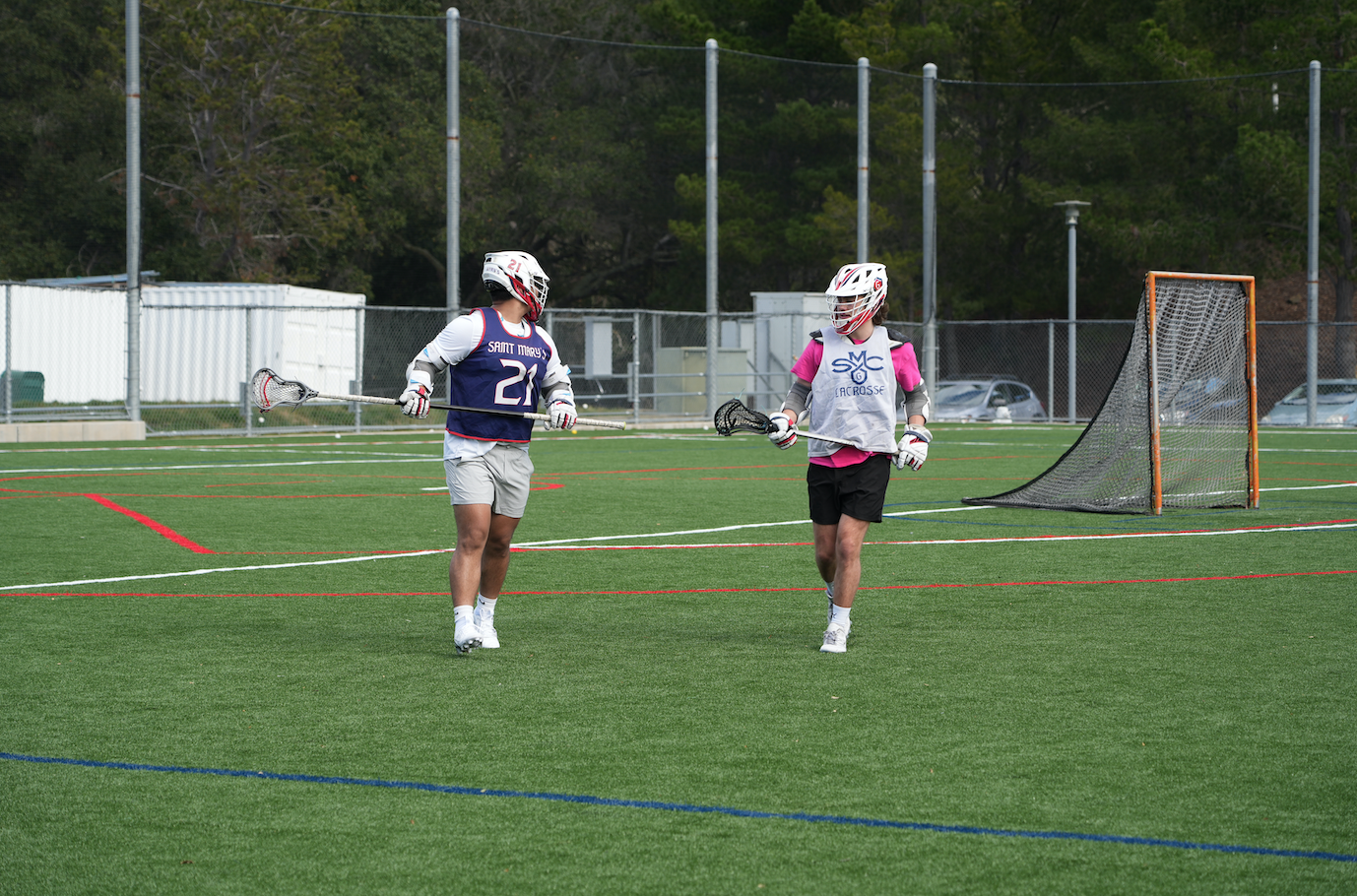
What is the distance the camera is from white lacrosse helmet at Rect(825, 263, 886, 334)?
7.94m

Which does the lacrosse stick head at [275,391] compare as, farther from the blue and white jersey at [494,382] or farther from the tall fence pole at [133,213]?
the tall fence pole at [133,213]

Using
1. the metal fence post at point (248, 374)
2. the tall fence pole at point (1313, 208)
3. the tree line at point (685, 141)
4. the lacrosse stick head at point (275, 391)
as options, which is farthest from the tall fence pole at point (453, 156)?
the lacrosse stick head at point (275, 391)

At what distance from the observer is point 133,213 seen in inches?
1041

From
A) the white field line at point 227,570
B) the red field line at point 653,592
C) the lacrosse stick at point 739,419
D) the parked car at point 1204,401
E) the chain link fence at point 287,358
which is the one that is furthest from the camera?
the chain link fence at point 287,358

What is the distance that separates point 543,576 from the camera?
10633 millimetres

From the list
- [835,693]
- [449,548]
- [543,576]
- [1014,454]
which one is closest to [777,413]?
[835,693]

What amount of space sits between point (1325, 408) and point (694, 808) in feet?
105

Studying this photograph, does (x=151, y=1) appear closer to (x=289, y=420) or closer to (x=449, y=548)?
(x=289, y=420)

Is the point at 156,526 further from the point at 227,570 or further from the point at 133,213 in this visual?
the point at 133,213

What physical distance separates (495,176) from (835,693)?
45.5 m

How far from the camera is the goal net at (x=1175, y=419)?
14719 mm

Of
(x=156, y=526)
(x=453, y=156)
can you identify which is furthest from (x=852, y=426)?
(x=453, y=156)

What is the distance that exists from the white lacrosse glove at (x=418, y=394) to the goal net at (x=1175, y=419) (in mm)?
7991

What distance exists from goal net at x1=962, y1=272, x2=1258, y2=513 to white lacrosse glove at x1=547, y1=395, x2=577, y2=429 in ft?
24.6
